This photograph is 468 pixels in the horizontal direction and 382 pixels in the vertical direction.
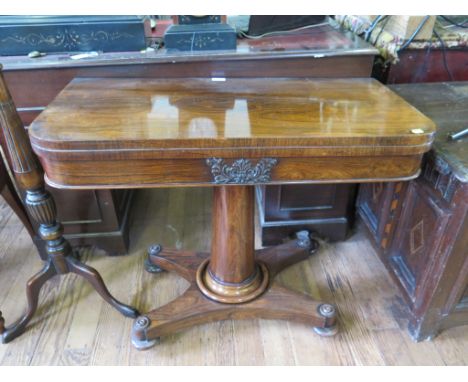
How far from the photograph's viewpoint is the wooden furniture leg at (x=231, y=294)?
1.20m

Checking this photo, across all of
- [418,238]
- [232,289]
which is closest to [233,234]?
[232,289]

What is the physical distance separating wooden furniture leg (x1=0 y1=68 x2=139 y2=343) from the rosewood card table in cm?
13

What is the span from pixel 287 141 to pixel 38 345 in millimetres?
1094

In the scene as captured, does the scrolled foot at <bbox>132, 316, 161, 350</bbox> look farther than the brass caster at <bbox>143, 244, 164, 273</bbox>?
No

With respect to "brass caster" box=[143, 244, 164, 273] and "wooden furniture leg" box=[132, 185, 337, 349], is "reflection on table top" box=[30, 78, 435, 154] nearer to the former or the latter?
"wooden furniture leg" box=[132, 185, 337, 349]

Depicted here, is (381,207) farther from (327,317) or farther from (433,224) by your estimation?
(327,317)

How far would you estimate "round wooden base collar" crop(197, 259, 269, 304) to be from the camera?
1.31 meters

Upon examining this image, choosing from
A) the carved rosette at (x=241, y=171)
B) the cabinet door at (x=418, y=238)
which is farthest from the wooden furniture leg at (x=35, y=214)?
the cabinet door at (x=418, y=238)

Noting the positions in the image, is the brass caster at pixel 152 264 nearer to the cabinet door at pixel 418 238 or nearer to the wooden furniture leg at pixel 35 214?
the wooden furniture leg at pixel 35 214

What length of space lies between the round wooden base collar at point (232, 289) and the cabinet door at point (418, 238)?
1.58 ft

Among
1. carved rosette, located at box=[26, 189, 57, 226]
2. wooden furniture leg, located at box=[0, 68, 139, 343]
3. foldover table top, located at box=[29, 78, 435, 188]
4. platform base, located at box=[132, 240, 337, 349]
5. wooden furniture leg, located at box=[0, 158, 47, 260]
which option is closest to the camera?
foldover table top, located at box=[29, 78, 435, 188]

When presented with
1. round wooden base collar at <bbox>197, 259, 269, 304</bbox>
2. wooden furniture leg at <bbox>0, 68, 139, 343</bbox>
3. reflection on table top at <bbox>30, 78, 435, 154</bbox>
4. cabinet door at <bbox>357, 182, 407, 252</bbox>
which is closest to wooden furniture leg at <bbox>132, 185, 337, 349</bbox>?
round wooden base collar at <bbox>197, 259, 269, 304</bbox>

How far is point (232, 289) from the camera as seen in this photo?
51.9 inches

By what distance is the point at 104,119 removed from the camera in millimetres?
931
